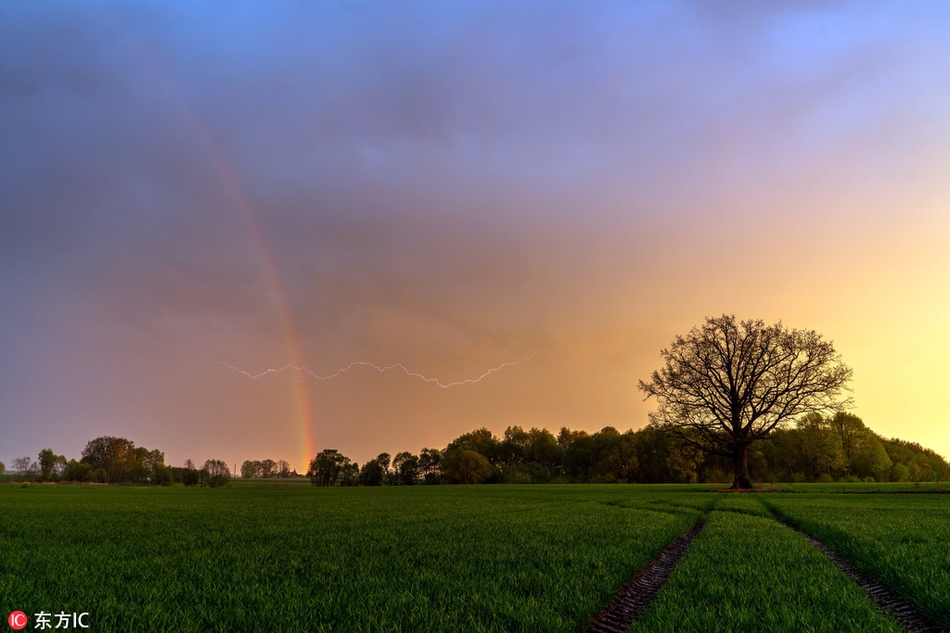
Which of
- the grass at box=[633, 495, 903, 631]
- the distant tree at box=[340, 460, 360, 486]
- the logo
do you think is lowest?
the distant tree at box=[340, 460, 360, 486]

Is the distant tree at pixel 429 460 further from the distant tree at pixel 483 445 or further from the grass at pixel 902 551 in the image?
the grass at pixel 902 551

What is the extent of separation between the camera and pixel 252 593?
838 centimetres

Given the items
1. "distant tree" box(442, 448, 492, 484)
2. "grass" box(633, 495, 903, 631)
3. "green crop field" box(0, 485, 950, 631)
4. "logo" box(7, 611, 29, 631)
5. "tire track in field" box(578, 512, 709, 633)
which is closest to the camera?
"logo" box(7, 611, 29, 631)

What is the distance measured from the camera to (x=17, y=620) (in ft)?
21.9

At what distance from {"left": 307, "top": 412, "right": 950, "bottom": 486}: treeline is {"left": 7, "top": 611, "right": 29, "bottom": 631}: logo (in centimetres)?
9693

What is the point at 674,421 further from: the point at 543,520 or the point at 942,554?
the point at 942,554

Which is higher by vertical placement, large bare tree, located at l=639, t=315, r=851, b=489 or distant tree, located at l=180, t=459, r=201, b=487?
large bare tree, located at l=639, t=315, r=851, b=489

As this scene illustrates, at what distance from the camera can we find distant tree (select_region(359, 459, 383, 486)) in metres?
170

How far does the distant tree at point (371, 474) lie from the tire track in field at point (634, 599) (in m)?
169

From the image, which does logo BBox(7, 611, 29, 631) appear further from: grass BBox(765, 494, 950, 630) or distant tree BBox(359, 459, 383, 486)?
distant tree BBox(359, 459, 383, 486)

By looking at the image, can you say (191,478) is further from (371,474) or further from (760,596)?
(760,596)

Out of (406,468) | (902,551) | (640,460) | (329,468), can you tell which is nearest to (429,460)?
(406,468)

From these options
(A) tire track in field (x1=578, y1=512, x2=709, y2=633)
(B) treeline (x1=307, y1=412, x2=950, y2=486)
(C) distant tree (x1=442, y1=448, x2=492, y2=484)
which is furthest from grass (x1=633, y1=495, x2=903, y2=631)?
(C) distant tree (x1=442, y1=448, x2=492, y2=484)

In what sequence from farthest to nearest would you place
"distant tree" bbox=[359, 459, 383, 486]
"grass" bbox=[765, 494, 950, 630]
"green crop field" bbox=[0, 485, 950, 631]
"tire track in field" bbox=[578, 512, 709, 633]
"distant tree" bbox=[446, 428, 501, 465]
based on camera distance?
"distant tree" bbox=[446, 428, 501, 465]
"distant tree" bbox=[359, 459, 383, 486]
"grass" bbox=[765, 494, 950, 630]
"tire track in field" bbox=[578, 512, 709, 633]
"green crop field" bbox=[0, 485, 950, 631]
